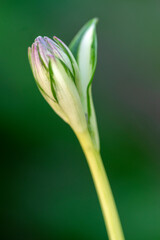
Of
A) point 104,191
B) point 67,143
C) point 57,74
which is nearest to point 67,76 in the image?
point 57,74

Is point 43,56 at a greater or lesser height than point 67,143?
greater

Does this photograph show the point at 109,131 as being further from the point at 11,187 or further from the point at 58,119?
the point at 11,187

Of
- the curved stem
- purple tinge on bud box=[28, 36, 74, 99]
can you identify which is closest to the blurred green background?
the curved stem

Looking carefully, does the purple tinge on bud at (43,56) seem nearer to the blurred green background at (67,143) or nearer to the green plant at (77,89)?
the green plant at (77,89)

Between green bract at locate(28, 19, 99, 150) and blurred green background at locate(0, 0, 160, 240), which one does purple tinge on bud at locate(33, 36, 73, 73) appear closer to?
green bract at locate(28, 19, 99, 150)

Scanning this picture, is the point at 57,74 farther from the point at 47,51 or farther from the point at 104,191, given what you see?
the point at 104,191

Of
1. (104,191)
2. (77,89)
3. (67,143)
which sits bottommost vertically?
(67,143)

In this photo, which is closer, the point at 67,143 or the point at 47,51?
the point at 47,51
